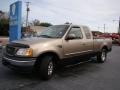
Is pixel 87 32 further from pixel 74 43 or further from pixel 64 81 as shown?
pixel 64 81

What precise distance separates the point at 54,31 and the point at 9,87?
2880mm

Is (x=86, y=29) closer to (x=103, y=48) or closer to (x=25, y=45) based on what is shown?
(x=103, y=48)

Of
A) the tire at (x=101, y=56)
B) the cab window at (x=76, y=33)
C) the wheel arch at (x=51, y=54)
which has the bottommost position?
the tire at (x=101, y=56)

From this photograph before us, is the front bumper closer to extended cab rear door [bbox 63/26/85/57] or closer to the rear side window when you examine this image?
extended cab rear door [bbox 63/26/85/57]

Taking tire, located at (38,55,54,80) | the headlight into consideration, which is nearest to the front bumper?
the headlight

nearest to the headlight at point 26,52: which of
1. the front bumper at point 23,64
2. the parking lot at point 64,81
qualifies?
the front bumper at point 23,64

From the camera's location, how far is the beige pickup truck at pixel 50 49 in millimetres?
5839

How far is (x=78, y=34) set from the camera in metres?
7.88

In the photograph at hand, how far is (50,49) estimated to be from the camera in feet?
20.5

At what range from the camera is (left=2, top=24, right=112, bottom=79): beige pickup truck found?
19.2 ft

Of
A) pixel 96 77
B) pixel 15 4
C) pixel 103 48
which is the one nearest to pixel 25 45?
pixel 96 77

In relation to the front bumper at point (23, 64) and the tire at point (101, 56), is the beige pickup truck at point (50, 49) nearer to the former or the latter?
the front bumper at point (23, 64)

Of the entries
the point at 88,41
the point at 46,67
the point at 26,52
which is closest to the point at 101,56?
the point at 88,41

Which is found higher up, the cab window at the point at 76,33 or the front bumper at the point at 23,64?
the cab window at the point at 76,33
